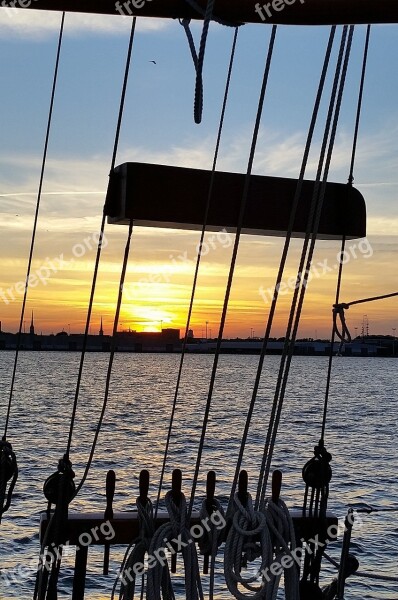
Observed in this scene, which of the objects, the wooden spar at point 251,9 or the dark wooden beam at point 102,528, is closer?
the wooden spar at point 251,9

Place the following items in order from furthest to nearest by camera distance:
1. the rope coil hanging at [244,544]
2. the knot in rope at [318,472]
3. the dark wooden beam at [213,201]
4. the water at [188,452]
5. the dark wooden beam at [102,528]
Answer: the water at [188,452]
the knot in rope at [318,472]
the dark wooden beam at [102,528]
the dark wooden beam at [213,201]
the rope coil hanging at [244,544]

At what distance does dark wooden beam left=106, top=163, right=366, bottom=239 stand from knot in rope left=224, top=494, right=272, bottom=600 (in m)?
1.23

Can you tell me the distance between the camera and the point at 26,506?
2031 centimetres

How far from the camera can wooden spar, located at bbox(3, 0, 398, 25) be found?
8.59ft

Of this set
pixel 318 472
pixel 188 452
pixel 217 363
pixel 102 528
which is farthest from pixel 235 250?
pixel 188 452

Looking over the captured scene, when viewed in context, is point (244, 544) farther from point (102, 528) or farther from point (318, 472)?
point (318, 472)

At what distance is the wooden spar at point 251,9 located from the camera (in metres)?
2.62

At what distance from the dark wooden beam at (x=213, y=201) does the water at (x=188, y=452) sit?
9.89 metres

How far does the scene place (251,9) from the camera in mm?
2670

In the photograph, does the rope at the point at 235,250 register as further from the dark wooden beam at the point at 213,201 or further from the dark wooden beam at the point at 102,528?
the dark wooden beam at the point at 102,528

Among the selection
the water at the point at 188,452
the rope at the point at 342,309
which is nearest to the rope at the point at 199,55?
the rope at the point at 342,309

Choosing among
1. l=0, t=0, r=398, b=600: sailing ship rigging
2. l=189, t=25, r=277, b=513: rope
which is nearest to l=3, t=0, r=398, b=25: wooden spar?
l=0, t=0, r=398, b=600: sailing ship rigging

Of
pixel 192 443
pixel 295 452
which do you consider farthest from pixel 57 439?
pixel 295 452

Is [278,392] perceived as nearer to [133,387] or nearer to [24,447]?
[24,447]
